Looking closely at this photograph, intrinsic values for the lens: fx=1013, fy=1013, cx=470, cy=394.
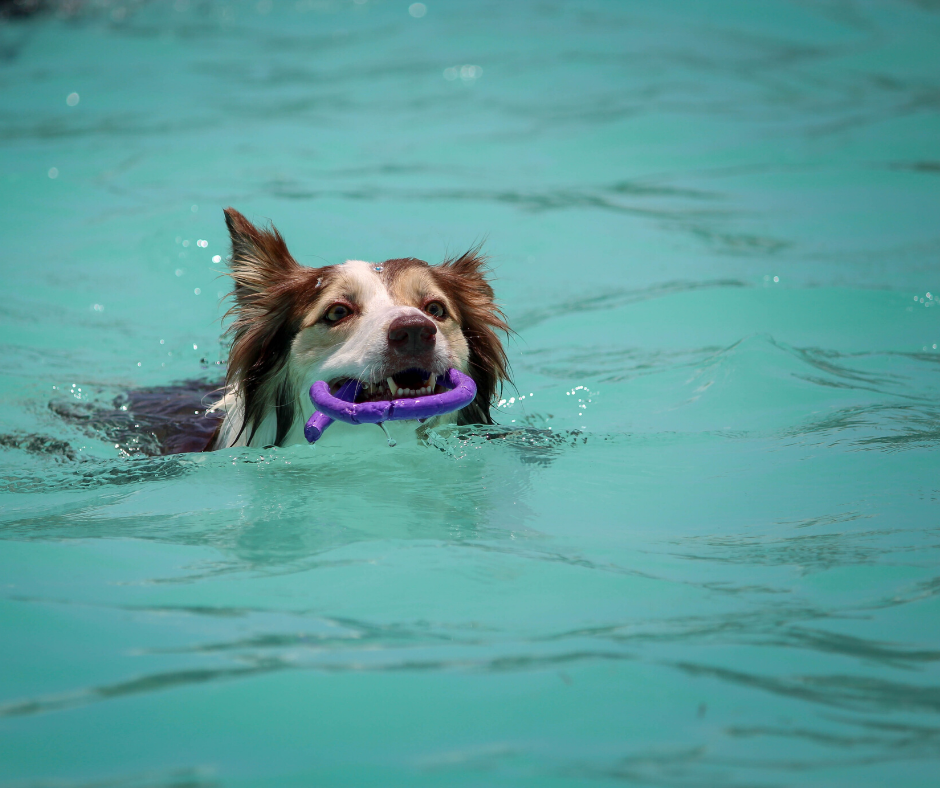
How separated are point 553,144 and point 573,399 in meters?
5.54

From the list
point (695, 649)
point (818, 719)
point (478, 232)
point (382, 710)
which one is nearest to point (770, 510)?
point (695, 649)

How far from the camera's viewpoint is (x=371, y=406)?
3.88 m

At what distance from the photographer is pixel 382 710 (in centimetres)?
242

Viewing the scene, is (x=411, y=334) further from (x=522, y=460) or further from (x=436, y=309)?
(x=522, y=460)

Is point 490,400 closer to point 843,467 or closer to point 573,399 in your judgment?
point 573,399

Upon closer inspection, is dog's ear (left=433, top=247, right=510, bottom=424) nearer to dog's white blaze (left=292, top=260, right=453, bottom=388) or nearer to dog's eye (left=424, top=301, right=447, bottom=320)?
dog's eye (left=424, top=301, right=447, bottom=320)

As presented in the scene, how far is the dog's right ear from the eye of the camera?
4469mm

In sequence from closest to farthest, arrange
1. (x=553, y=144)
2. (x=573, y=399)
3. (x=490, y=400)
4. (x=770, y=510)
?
(x=770, y=510)
(x=490, y=400)
(x=573, y=399)
(x=553, y=144)

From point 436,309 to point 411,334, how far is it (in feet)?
1.62

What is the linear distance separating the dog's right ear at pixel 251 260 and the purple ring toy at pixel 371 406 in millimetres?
657

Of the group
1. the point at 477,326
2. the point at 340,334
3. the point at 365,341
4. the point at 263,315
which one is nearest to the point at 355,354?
the point at 365,341

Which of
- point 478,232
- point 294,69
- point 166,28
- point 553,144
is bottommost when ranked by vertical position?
point 478,232

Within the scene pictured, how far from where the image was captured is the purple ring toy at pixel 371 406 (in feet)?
12.8

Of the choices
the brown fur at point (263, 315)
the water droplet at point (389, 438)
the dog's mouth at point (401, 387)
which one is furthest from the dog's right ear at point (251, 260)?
the water droplet at point (389, 438)
